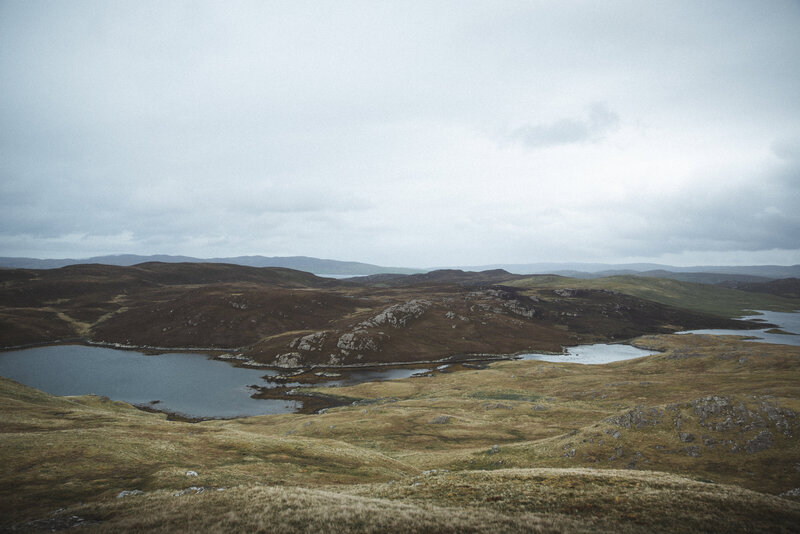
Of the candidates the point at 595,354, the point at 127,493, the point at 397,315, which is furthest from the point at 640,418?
the point at 397,315

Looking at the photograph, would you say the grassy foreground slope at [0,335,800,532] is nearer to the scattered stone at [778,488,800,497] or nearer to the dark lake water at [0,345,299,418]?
the scattered stone at [778,488,800,497]

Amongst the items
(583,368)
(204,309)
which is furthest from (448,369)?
(204,309)

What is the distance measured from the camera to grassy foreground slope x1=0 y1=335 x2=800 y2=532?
17625 millimetres

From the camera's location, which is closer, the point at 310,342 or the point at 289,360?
the point at 289,360

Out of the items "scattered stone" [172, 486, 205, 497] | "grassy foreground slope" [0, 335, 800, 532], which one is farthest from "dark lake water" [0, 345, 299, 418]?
"scattered stone" [172, 486, 205, 497]

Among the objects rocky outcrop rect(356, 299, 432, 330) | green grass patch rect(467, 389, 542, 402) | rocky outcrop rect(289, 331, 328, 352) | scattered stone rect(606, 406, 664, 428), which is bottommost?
green grass patch rect(467, 389, 542, 402)

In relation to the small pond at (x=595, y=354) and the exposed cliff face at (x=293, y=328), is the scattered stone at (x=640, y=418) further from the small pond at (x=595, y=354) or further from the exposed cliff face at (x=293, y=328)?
the exposed cliff face at (x=293, y=328)

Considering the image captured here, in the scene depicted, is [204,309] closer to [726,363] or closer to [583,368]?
[583,368]

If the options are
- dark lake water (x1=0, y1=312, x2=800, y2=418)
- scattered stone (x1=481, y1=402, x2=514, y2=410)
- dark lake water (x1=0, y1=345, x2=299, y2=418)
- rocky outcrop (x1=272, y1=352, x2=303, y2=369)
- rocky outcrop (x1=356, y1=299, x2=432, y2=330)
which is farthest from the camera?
rocky outcrop (x1=356, y1=299, x2=432, y2=330)

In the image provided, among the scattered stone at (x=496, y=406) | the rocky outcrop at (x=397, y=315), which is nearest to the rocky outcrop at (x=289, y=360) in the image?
the rocky outcrop at (x=397, y=315)

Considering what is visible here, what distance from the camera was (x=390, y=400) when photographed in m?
85.7

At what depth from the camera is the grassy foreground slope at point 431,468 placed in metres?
17.6

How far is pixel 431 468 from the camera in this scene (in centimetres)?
4131

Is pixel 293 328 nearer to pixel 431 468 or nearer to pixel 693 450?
pixel 431 468
